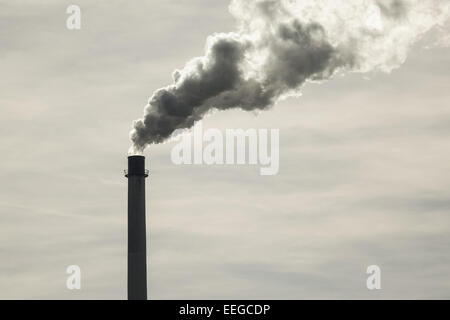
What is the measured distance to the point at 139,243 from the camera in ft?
222

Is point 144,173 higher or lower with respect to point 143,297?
higher
